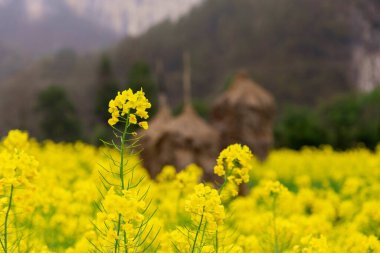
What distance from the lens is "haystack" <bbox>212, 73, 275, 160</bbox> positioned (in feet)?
44.1

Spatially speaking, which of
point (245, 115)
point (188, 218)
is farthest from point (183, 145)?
point (188, 218)

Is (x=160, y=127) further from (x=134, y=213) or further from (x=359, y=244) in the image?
(x=134, y=213)

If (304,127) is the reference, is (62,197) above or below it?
below

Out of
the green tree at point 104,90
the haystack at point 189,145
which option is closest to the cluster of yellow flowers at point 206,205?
the haystack at point 189,145

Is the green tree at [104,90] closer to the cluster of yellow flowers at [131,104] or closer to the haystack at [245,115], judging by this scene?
the haystack at [245,115]

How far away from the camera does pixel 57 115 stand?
28.9m

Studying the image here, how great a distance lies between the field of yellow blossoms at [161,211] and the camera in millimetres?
2523

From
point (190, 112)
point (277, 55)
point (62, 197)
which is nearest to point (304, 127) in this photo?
point (190, 112)

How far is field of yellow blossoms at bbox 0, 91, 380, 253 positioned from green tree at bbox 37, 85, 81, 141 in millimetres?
17106

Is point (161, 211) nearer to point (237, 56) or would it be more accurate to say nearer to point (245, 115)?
point (245, 115)

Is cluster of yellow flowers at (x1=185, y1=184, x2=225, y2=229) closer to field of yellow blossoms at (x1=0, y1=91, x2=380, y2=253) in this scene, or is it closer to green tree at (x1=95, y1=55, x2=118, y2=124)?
field of yellow blossoms at (x1=0, y1=91, x2=380, y2=253)

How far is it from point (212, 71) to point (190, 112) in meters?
58.6

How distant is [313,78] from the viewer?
6562 cm

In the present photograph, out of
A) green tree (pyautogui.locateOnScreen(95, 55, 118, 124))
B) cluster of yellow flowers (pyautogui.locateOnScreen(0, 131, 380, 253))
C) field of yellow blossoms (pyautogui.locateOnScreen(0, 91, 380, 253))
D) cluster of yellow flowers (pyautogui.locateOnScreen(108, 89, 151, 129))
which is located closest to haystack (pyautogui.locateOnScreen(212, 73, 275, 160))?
field of yellow blossoms (pyautogui.locateOnScreen(0, 91, 380, 253))
